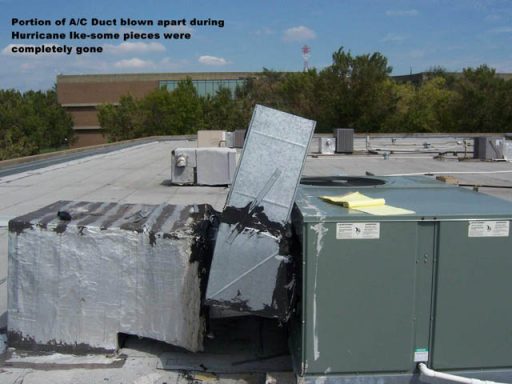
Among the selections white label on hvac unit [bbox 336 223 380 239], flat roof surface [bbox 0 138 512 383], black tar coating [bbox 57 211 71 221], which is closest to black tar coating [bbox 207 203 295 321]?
white label on hvac unit [bbox 336 223 380 239]

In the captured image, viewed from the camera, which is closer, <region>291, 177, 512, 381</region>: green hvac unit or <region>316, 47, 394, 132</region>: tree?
<region>291, 177, 512, 381</region>: green hvac unit

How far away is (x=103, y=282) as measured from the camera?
3574 millimetres

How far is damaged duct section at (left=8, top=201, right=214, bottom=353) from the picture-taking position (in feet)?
11.5

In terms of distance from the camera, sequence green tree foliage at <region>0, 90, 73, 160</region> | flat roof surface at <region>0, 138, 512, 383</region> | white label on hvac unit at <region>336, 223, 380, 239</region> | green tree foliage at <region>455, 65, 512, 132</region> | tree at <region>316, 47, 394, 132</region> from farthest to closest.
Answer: green tree foliage at <region>0, 90, 73, 160</region>
tree at <region>316, 47, 394, 132</region>
green tree foliage at <region>455, 65, 512, 132</region>
flat roof surface at <region>0, 138, 512, 383</region>
white label on hvac unit at <region>336, 223, 380, 239</region>

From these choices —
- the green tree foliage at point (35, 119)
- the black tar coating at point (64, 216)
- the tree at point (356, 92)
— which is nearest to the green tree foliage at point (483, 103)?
the tree at point (356, 92)

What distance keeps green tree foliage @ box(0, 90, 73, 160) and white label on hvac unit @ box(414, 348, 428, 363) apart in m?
63.6

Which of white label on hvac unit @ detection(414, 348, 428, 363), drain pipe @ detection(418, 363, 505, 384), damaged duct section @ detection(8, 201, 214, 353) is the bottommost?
drain pipe @ detection(418, 363, 505, 384)

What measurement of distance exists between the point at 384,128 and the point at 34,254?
4427 centimetres

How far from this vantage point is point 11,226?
141 inches

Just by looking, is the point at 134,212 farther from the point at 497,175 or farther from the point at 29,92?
the point at 29,92

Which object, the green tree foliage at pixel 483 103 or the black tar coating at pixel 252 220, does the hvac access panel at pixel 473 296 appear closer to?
the black tar coating at pixel 252 220

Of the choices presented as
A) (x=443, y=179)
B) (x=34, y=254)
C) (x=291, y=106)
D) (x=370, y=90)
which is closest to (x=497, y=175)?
(x=443, y=179)

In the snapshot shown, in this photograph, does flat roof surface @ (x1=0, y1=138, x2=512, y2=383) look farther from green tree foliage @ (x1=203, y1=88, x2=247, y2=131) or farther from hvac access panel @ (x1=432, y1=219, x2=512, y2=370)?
green tree foliage @ (x1=203, y1=88, x2=247, y2=131)

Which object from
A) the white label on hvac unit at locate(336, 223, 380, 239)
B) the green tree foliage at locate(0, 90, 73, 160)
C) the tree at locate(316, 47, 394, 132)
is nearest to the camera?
the white label on hvac unit at locate(336, 223, 380, 239)
